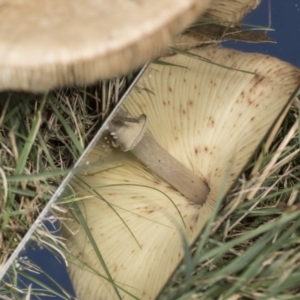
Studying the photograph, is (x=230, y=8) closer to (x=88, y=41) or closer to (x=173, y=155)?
(x=173, y=155)

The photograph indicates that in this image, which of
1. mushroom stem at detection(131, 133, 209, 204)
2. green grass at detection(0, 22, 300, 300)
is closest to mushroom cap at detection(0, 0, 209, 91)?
green grass at detection(0, 22, 300, 300)

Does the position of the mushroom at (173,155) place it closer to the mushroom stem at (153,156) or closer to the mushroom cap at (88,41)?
the mushroom stem at (153,156)

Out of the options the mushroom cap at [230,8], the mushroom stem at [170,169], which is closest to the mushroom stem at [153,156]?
the mushroom stem at [170,169]

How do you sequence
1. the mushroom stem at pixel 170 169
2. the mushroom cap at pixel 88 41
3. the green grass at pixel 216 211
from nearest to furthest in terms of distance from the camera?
the mushroom cap at pixel 88 41, the green grass at pixel 216 211, the mushroom stem at pixel 170 169

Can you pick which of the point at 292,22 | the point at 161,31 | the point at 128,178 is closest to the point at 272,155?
the point at 128,178

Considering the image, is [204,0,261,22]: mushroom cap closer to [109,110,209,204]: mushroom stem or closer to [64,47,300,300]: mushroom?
[64,47,300,300]: mushroom

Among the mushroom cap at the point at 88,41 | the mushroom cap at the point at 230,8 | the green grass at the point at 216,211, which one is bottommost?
the green grass at the point at 216,211

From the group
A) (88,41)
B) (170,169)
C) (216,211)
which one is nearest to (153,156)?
(170,169)

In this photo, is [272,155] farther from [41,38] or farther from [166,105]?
[41,38]
